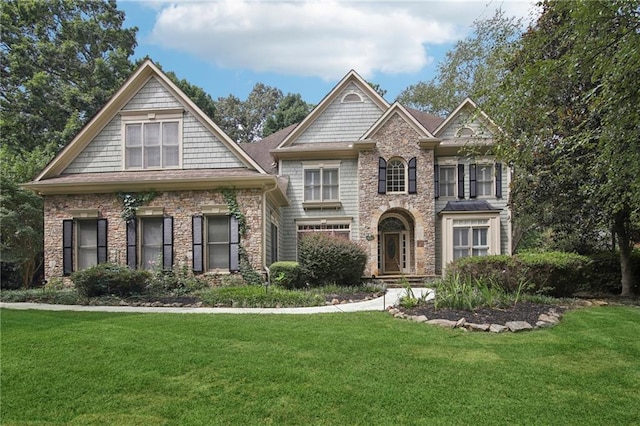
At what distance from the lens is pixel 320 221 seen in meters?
18.1

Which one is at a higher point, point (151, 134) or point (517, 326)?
point (151, 134)

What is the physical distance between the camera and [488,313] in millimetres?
8430

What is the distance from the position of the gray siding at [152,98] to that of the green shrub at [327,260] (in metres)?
6.47

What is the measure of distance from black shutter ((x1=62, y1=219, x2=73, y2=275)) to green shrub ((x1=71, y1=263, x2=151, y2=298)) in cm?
276

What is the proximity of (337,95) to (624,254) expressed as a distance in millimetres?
11682

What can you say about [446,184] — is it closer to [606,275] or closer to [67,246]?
[606,275]

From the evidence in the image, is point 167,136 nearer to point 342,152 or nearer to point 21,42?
point 342,152

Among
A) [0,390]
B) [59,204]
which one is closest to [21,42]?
[59,204]

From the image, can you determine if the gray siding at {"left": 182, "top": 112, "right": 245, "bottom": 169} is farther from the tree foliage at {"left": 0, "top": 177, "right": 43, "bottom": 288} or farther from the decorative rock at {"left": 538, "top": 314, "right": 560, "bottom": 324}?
the decorative rock at {"left": 538, "top": 314, "right": 560, "bottom": 324}

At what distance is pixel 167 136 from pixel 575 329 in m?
12.6

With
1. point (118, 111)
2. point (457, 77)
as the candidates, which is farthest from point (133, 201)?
point (457, 77)

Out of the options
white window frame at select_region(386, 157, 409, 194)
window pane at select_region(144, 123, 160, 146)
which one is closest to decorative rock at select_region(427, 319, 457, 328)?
white window frame at select_region(386, 157, 409, 194)

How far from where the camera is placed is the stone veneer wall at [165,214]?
13.9 meters

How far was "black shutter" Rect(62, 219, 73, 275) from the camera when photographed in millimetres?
14117
